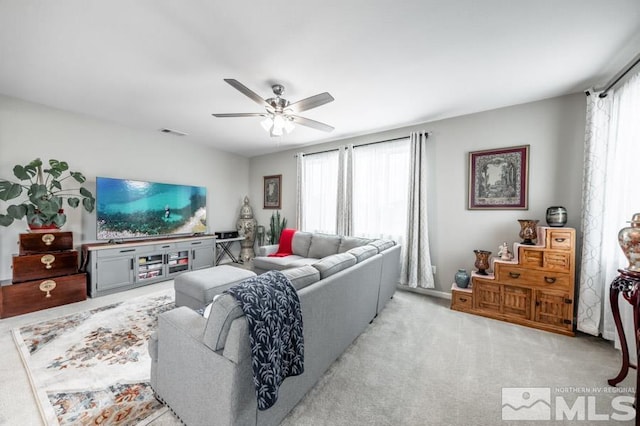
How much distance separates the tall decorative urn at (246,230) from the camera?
17.6 feet

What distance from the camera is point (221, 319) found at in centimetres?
108

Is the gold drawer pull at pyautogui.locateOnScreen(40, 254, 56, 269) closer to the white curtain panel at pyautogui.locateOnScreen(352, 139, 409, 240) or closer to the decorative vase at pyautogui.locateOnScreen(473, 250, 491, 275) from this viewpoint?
the white curtain panel at pyautogui.locateOnScreen(352, 139, 409, 240)

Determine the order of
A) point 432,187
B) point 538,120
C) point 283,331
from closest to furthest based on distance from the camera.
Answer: point 283,331 < point 538,120 < point 432,187

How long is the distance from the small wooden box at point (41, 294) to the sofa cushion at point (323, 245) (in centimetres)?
312

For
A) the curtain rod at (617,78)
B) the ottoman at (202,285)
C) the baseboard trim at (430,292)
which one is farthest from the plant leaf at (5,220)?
the curtain rod at (617,78)

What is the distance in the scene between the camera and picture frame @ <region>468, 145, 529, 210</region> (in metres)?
2.90

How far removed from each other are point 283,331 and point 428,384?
4.26 ft

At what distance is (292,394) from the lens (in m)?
1.43

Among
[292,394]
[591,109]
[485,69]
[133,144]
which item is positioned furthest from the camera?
[133,144]

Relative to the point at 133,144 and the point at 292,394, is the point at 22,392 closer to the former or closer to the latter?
the point at 292,394

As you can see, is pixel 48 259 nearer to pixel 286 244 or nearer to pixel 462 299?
pixel 286 244

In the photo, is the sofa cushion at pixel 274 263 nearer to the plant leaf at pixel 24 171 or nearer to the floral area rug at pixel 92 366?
the floral area rug at pixel 92 366

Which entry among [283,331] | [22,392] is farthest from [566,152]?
[22,392]

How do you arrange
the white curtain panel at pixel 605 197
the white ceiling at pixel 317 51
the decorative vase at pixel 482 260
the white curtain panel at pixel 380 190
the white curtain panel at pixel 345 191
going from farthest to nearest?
the white curtain panel at pixel 345 191, the white curtain panel at pixel 380 190, the decorative vase at pixel 482 260, the white curtain panel at pixel 605 197, the white ceiling at pixel 317 51
